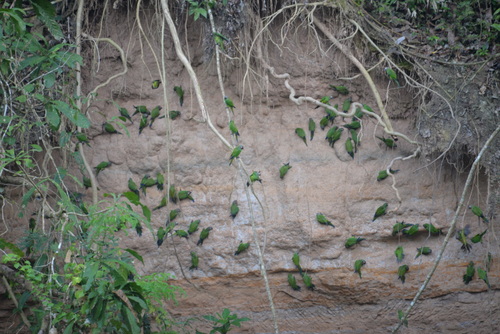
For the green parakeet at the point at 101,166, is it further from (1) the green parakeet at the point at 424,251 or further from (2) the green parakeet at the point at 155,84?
(1) the green parakeet at the point at 424,251

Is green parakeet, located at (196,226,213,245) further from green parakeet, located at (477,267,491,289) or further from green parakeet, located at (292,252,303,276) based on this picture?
green parakeet, located at (477,267,491,289)

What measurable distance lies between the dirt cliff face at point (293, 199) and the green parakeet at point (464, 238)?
0.24ft

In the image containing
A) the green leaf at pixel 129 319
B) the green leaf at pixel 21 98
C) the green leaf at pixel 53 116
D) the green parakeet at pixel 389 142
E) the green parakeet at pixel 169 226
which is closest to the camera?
the green leaf at pixel 129 319

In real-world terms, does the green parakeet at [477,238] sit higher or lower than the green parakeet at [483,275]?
higher

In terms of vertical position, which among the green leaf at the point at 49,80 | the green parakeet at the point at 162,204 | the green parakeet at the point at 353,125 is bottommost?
the green parakeet at the point at 162,204

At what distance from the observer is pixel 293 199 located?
18.0ft

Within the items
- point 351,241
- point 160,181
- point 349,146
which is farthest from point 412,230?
point 160,181

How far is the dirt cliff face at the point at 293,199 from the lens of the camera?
17.6 feet

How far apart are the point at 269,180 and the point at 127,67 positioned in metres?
1.80

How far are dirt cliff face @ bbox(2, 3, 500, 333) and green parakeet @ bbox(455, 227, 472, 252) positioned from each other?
Answer: 7 centimetres

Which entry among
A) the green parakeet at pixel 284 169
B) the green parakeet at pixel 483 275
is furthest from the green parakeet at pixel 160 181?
the green parakeet at pixel 483 275

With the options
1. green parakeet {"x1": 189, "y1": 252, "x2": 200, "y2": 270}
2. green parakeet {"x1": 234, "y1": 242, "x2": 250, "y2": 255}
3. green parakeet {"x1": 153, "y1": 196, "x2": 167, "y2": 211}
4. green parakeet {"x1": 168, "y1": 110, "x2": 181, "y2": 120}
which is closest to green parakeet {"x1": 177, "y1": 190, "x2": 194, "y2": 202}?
green parakeet {"x1": 153, "y1": 196, "x2": 167, "y2": 211}

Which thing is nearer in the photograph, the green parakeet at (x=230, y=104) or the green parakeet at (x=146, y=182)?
the green parakeet at (x=230, y=104)

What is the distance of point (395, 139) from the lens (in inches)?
216
